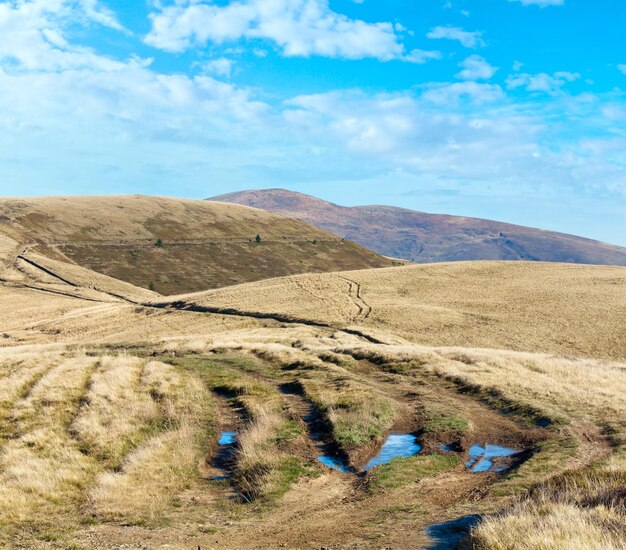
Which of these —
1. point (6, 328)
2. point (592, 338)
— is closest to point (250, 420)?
point (592, 338)

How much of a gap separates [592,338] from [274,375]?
37750 millimetres

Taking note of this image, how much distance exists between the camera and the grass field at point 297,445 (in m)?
11.6

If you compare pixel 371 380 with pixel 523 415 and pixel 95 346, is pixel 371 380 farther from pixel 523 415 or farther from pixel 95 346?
pixel 95 346

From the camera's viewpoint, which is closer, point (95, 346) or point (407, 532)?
point (407, 532)

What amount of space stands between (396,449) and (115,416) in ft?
33.8

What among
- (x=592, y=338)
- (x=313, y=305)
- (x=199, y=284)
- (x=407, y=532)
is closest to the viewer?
(x=407, y=532)

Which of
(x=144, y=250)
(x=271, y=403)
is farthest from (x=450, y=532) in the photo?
(x=144, y=250)

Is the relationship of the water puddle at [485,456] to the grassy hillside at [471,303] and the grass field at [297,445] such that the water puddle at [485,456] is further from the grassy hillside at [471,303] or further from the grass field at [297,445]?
the grassy hillside at [471,303]

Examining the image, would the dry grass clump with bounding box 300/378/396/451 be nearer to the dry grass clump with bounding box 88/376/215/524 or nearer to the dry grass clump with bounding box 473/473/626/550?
the dry grass clump with bounding box 88/376/215/524

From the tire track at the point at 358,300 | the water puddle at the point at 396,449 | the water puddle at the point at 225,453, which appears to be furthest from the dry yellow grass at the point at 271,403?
the tire track at the point at 358,300

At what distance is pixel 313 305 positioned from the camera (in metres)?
66.0

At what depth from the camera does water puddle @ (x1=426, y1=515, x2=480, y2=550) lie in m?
10.4

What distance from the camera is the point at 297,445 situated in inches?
704

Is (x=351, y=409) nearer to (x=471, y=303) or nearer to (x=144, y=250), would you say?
(x=471, y=303)
